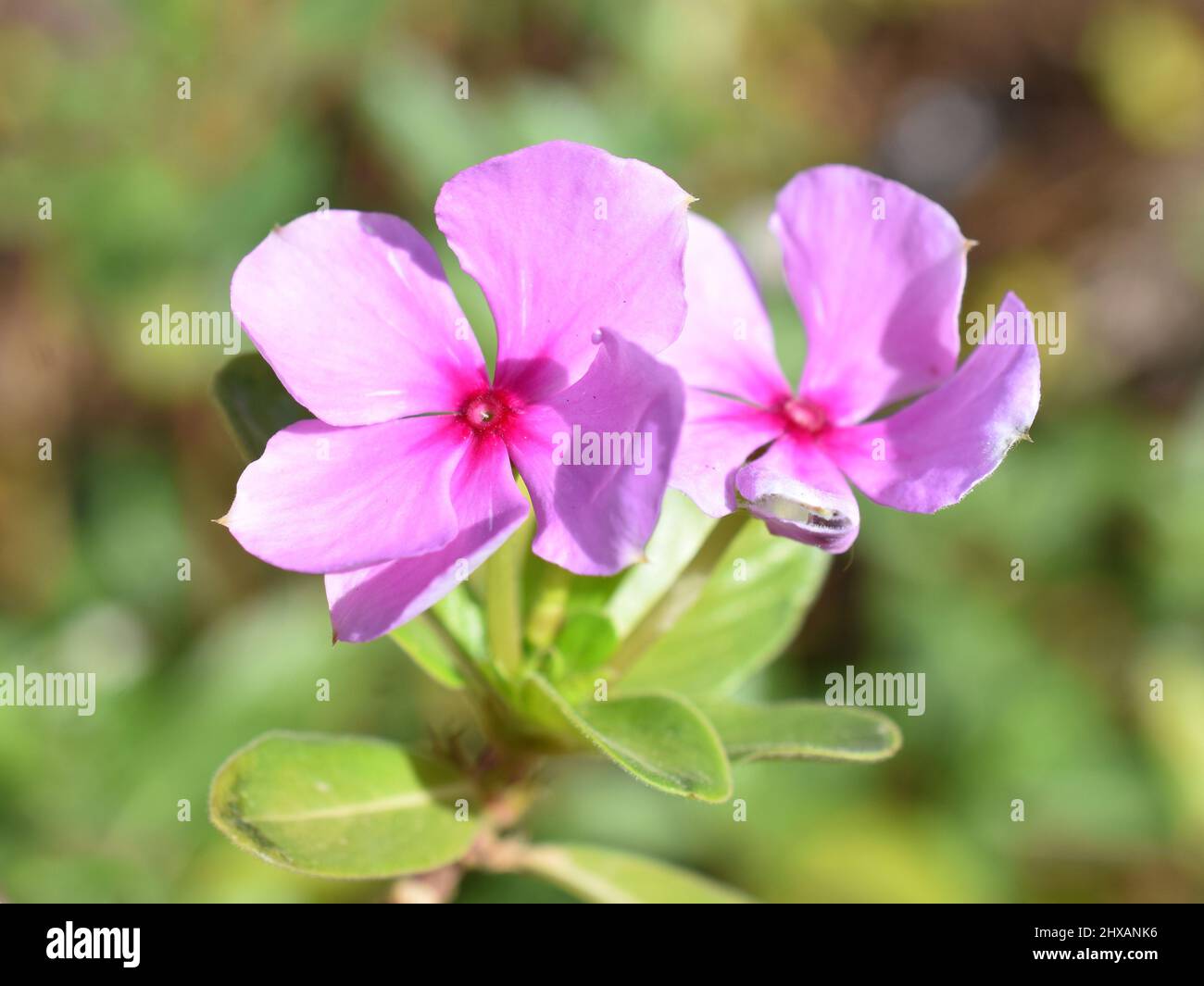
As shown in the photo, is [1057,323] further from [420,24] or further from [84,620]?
[84,620]

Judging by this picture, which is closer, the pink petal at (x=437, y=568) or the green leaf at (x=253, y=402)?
the pink petal at (x=437, y=568)

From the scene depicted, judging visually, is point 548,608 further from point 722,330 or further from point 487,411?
point 722,330

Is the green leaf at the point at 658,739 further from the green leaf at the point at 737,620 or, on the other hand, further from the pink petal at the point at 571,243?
the pink petal at the point at 571,243

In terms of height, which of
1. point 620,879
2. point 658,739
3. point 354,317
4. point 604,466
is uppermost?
A: point 354,317

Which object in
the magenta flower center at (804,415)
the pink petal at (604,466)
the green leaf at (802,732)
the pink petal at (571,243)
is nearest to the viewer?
the pink petal at (604,466)

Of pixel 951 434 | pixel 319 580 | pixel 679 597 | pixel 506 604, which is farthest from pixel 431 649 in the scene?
pixel 319 580

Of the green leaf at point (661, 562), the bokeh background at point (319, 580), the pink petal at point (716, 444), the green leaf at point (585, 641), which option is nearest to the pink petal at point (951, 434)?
the pink petal at point (716, 444)

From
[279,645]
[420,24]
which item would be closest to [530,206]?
[279,645]
